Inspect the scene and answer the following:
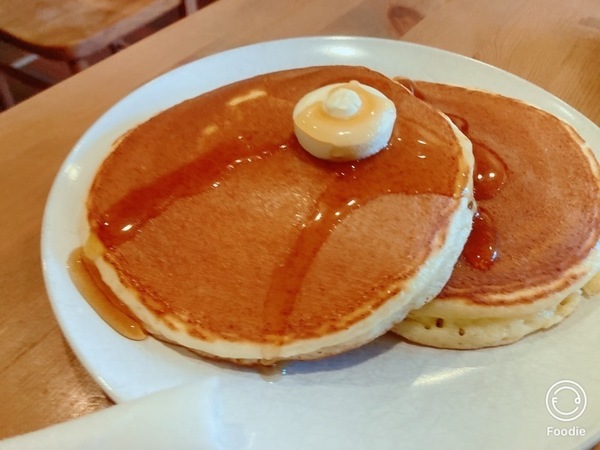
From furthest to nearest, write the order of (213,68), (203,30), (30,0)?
(30,0), (203,30), (213,68)

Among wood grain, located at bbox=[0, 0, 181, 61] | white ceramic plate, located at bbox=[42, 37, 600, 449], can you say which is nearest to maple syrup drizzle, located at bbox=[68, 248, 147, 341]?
white ceramic plate, located at bbox=[42, 37, 600, 449]

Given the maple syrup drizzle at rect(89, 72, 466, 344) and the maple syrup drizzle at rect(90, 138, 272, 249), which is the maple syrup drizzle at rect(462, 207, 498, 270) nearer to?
the maple syrup drizzle at rect(89, 72, 466, 344)

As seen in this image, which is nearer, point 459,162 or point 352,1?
point 459,162

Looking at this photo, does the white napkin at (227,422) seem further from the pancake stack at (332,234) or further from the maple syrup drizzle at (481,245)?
the maple syrup drizzle at (481,245)

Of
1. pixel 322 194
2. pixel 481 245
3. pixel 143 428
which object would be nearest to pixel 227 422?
pixel 143 428

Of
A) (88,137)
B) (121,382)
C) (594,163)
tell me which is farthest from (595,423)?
(88,137)

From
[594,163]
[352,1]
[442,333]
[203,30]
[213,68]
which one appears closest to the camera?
[442,333]

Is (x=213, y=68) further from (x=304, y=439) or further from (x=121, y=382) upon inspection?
Answer: (x=304, y=439)
